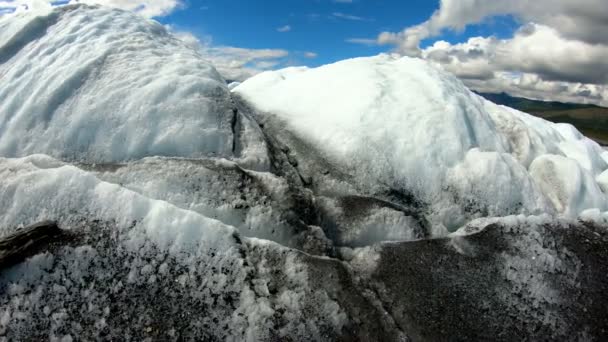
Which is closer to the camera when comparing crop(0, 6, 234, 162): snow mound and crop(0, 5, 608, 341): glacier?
crop(0, 5, 608, 341): glacier

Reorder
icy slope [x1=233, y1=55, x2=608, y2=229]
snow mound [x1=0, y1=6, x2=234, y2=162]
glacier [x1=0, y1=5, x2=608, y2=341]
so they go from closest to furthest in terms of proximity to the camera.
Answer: glacier [x1=0, y1=5, x2=608, y2=341] → snow mound [x1=0, y1=6, x2=234, y2=162] → icy slope [x1=233, y1=55, x2=608, y2=229]

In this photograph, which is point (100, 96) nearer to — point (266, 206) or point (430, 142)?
point (266, 206)

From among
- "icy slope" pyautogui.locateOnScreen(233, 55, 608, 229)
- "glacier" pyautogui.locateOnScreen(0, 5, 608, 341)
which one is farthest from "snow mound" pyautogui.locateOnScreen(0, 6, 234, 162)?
"icy slope" pyautogui.locateOnScreen(233, 55, 608, 229)

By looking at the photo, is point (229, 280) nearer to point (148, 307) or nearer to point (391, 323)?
point (148, 307)

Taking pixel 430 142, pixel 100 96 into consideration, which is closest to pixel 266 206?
pixel 100 96

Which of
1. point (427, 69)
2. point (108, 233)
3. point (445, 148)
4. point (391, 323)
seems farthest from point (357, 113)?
point (108, 233)

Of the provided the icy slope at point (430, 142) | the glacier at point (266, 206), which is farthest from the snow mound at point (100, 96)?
the icy slope at point (430, 142)

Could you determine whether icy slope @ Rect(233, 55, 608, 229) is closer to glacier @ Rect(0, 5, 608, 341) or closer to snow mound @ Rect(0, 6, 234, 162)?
glacier @ Rect(0, 5, 608, 341)
